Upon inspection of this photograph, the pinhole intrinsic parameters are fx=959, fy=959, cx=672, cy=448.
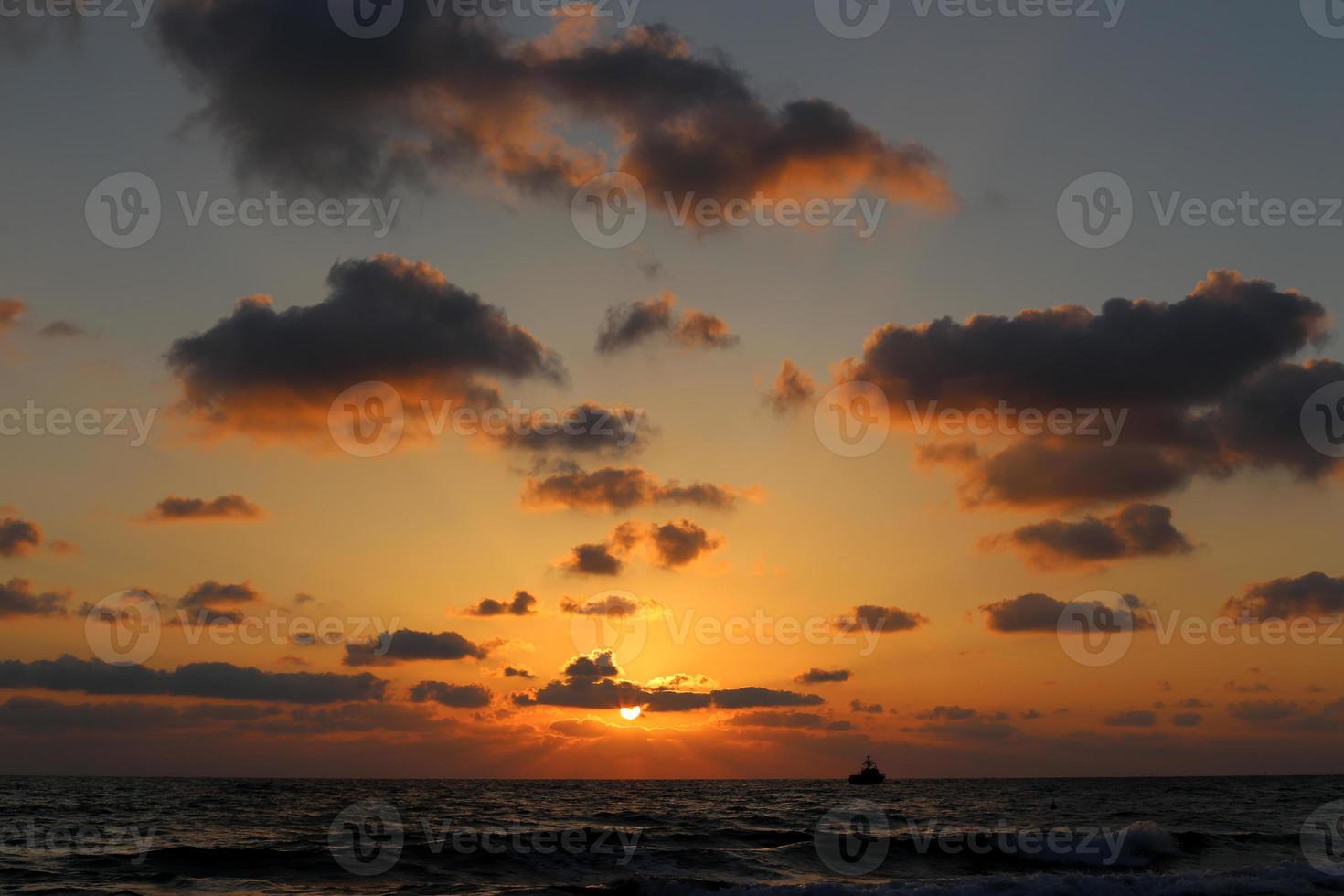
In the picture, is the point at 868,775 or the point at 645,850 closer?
the point at 645,850

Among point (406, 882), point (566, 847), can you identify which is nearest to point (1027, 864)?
point (566, 847)

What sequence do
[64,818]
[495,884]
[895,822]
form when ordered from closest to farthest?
[495,884], [64,818], [895,822]

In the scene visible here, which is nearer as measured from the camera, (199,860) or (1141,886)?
(1141,886)

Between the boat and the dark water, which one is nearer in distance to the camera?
the dark water

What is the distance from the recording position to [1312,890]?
3959cm

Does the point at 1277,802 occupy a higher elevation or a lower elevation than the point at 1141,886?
lower

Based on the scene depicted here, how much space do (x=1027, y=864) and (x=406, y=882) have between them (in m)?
32.6

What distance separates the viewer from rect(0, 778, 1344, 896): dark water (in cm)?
4219

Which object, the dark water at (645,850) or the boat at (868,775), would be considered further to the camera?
the boat at (868,775)

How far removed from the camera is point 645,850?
Result: 182ft

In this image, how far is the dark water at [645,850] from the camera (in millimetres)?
42188

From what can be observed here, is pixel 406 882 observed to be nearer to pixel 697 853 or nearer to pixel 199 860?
pixel 199 860

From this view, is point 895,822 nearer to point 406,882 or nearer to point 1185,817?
point 1185,817

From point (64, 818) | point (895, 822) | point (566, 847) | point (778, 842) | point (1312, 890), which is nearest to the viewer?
point (1312, 890)
